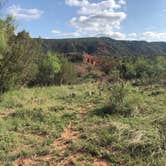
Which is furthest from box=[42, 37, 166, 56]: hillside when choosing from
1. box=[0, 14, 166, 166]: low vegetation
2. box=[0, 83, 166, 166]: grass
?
box=[0, 83, 166, 166]: grass

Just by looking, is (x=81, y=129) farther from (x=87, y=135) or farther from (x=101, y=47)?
(x=101, y=47)

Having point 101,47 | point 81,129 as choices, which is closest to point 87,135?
point 81,129

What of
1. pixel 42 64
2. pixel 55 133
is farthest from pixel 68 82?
A: pixel 55 133

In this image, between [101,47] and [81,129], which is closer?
[81,129]

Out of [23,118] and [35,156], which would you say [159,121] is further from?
[23,118]

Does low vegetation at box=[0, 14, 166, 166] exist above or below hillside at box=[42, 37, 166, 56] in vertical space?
below

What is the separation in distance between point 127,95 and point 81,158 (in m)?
3.98

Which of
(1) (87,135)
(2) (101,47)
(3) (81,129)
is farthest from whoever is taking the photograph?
(2) (101,47)

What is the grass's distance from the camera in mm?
4711

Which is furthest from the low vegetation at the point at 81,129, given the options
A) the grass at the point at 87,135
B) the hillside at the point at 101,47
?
the hillside at the point at 101,47

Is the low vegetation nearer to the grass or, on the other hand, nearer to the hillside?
the grass

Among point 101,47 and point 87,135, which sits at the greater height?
point 101,47

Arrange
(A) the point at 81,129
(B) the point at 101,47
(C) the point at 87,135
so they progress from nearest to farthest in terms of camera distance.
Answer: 1. (C) the point at 87,135
2. (A) the point at 81,129
3. (B) the point at 101,47

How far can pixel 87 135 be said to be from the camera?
5.86 m
